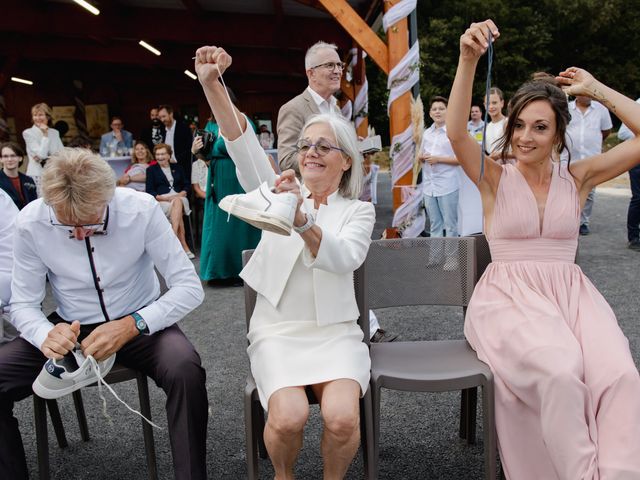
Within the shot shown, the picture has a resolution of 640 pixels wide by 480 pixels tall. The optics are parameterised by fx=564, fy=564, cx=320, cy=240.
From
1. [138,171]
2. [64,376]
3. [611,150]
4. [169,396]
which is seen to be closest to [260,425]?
[169,396]

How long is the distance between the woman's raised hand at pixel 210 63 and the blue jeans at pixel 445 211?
422cm

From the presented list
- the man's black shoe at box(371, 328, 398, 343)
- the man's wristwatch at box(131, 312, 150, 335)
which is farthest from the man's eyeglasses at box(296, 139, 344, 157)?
the man's black shoe at box(371, 328, 398, 343)

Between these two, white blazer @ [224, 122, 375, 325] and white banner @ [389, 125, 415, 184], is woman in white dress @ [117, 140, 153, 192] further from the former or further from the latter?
white blazer @ [224, 122, 375, 325]

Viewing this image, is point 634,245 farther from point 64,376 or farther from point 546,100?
point 64,376

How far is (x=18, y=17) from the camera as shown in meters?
10.0

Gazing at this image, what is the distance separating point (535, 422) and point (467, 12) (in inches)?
1055

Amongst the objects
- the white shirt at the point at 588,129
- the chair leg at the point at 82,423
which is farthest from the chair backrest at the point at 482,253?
the white shirt at the point at 588,129

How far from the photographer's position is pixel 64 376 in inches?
74.6

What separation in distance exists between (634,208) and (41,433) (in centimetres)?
616

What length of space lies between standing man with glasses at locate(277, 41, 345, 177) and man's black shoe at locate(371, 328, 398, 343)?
1.39 metres

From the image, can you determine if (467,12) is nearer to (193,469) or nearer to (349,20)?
(349,20)

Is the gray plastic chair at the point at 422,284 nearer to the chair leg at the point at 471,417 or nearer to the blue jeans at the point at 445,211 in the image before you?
the chair leg at the point at 471,417

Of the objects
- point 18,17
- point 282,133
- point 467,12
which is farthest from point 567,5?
point 282,133

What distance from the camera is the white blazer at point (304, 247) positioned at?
6.61 feet
